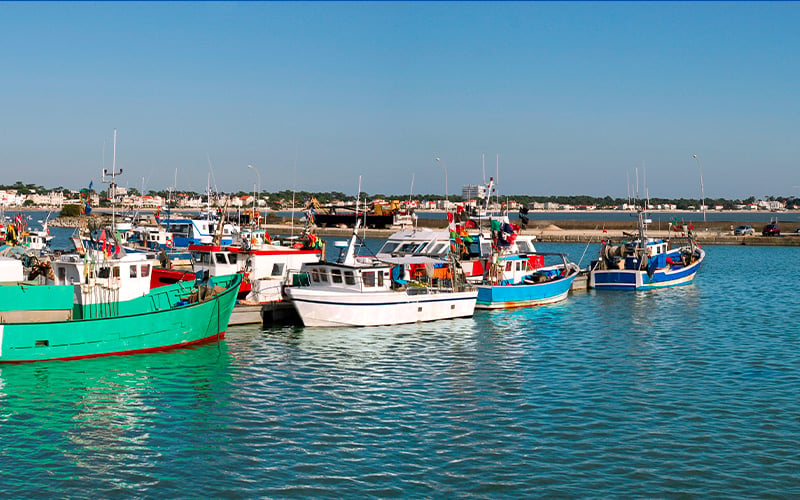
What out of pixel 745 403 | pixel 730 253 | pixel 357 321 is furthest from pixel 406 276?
pixel 730 253

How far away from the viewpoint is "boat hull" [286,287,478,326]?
3584 cm

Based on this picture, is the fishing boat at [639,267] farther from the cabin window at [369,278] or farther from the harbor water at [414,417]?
the cabin window at [369,278]

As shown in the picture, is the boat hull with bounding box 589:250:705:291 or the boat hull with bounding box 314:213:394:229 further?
the boat hull with bounding box 314:213:394:229

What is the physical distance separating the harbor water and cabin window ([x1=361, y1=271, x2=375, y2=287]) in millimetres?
2238

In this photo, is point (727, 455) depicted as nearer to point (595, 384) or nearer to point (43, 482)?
point (595, 384)

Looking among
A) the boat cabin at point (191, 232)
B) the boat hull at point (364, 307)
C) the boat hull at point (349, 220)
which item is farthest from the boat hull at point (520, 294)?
the boat hull at point (349, 220)

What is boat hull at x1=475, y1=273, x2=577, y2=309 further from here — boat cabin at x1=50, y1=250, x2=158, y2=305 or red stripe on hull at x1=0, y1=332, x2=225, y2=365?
boat cabin at x1=50, y1=250, x2=158, y2=305

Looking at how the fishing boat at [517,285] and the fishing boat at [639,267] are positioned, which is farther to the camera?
the fishing boat at [639,267]

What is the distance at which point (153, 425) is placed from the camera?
21.5 m

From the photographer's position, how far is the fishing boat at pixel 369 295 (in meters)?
35.9

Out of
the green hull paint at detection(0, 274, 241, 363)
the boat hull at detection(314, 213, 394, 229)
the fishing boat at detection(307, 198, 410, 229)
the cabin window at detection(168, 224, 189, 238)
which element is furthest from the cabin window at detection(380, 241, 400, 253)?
the boat hull at detection(314, 213, 394, 229)

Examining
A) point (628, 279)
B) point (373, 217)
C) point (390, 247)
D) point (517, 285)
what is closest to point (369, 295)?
point (517, 285)

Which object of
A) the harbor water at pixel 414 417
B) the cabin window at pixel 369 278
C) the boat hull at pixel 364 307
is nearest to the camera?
the harbor water at pixel 414 417

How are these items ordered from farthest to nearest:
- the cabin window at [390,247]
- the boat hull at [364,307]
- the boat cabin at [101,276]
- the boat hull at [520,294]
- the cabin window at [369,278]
→ the cabin window at [390,247], the boat hull at [520,294], the cabin window at [369,278], the boat hull at [364,307], the boat cabin at [101,276]
